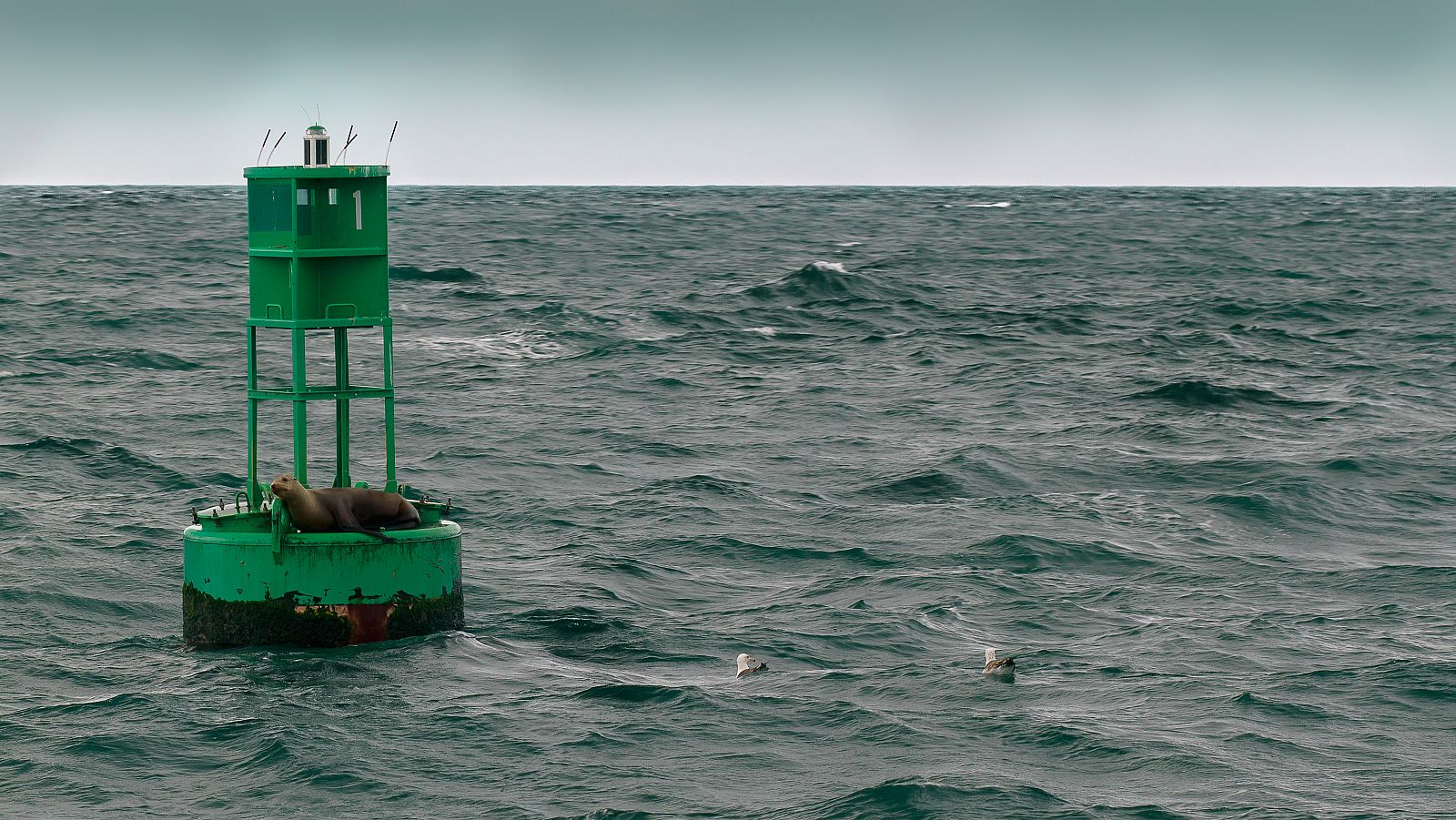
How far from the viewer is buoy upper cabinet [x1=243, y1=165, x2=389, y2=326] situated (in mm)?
19359

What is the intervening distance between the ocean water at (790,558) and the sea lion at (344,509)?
1.32 metres

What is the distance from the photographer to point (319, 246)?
19531mm

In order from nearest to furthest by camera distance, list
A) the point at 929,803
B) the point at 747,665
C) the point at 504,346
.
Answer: the point at 929,803 < the point at 747,665 < the point at 504,346

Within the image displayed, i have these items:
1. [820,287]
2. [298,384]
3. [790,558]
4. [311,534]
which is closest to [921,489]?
[790,558]

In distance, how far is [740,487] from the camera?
100 ft

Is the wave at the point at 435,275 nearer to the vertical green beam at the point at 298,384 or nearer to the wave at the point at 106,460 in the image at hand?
the wave at the point at 106,460

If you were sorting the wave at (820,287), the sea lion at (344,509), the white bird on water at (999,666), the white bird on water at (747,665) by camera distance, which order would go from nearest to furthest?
the sea lion at (344,509), the white bird on water at (999,666), the white bird on water at (747,665), the wave at (820,287)

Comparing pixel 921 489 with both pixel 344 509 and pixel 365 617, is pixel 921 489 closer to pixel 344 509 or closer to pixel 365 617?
pixel 365 617

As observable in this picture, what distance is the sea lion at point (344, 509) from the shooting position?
19.0m

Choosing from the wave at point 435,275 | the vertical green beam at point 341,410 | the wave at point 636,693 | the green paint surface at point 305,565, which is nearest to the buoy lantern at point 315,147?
the vertical green beam at point 341,410

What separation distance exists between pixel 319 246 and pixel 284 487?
262 centimetres

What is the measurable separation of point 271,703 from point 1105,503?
15588 mm

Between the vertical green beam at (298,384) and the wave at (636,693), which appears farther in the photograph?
the vertical green beam at (298,384)

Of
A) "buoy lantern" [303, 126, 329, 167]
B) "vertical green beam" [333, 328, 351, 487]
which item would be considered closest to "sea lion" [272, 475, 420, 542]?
"vertical green beam" [333, 328, 351, 487]
